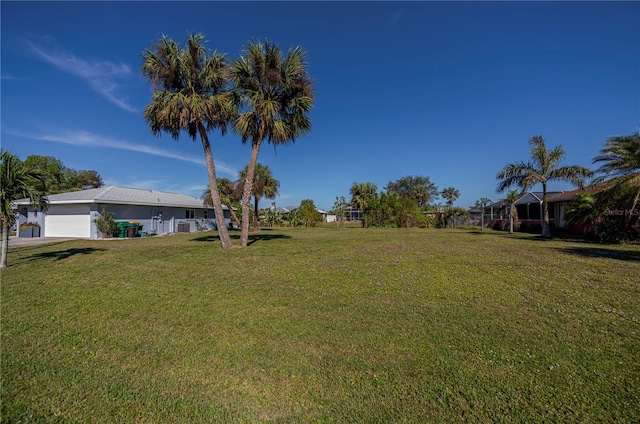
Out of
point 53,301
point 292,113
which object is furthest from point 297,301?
point 292,113

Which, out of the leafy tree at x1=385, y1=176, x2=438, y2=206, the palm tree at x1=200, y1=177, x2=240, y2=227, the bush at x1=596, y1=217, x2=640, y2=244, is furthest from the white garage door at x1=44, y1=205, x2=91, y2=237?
the leafy tree at x1=385, y1=176, x2=438, y2=206

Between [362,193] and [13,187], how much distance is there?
3384 cm

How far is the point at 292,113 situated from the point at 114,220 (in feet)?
51.8

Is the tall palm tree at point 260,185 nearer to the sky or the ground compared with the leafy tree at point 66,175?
nearer to the ground

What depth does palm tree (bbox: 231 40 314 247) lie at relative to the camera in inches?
484

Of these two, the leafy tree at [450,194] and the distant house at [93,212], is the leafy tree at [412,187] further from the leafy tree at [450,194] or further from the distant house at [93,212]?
the distant house at [93,212]

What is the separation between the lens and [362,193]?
3897 centimetres

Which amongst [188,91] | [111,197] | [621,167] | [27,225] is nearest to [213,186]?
[188,91]

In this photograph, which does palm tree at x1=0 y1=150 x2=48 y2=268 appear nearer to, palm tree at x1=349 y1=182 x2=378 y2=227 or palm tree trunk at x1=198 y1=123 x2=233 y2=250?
palm tree trunk at x1=198 y1=123 x2=233 y2=250

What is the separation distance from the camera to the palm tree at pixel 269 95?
12289 mm

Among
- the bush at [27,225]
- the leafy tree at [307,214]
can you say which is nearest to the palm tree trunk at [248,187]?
the bush at [27,225]

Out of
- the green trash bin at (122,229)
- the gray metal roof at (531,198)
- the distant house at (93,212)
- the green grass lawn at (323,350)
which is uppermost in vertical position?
the gray metal roof at (531,198)

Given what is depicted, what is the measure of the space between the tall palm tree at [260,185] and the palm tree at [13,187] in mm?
18711

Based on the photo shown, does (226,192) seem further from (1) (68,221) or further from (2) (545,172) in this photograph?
(2) (545,172)
